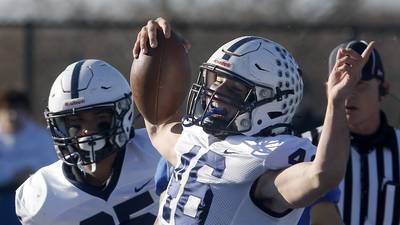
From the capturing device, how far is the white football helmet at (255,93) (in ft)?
13.9

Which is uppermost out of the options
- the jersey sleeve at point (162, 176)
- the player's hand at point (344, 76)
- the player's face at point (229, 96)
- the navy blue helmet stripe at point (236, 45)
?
the player's hand at point (344, 76)

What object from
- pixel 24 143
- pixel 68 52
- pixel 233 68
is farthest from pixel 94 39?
pixel 233 68

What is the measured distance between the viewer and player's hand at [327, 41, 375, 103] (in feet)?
12.2

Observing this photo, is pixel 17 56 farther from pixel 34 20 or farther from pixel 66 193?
pixel 66 193

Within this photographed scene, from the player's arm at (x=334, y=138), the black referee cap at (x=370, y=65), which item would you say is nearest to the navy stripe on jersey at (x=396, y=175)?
the black referee cap at (x=370, y=65)

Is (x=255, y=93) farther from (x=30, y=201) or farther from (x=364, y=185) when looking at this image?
(x=364, y=185)

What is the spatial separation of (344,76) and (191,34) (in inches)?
252

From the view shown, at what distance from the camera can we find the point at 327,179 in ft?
12.3

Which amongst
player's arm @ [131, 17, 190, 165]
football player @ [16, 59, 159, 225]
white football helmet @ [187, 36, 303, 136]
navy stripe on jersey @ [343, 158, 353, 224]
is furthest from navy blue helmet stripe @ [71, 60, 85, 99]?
navy stripe on jersey @ [343, 158, 353, 224]

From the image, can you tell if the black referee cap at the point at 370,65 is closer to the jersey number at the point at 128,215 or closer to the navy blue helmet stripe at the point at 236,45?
the jersey number at the point at 128,215

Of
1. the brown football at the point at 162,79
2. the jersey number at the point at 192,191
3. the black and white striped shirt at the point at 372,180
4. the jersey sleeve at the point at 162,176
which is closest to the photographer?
the jersey number at the point at 192,191

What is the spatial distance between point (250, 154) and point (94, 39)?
268 inches

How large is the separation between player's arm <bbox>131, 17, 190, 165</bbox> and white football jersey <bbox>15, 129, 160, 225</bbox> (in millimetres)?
218

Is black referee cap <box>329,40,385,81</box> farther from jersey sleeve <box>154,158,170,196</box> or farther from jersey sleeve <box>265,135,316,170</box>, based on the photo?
jersey sleeve <box>265,135,316,170</box>
